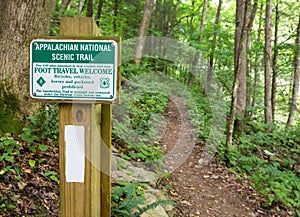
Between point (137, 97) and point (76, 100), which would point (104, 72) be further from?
point (137, 97)

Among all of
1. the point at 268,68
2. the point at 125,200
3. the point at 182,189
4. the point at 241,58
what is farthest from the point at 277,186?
the point at 268,68

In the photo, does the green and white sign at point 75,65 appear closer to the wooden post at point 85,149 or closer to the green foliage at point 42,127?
the wooden post at point 85,149

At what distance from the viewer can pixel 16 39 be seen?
3.89m

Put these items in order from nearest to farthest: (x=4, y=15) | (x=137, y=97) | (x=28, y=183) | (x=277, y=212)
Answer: (x=28, y=183)
(x=4, y=15)
(x=277, y=212)
(x=137, y=97)

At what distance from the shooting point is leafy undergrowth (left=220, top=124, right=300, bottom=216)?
541 centimetres

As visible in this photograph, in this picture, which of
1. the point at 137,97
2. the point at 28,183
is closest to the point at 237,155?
the point at 137,97

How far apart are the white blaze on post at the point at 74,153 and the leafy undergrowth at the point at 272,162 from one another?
4556 mm

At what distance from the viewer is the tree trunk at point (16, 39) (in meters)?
3.87

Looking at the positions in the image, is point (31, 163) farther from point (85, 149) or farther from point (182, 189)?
point (182, 189)

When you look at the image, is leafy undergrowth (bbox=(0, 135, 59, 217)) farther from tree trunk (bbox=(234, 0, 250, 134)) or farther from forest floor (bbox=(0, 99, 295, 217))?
tree trunk (bbox=(234, 0, 250, 134))

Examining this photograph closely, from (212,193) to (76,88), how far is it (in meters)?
4.43

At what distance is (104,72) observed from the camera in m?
1.51

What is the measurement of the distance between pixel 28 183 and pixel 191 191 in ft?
9.87

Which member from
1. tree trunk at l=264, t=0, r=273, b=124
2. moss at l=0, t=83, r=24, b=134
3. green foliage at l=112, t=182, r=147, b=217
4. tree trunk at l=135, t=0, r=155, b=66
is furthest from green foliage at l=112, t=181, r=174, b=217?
tree trunk at l=135, t=0, r=155, b=66
